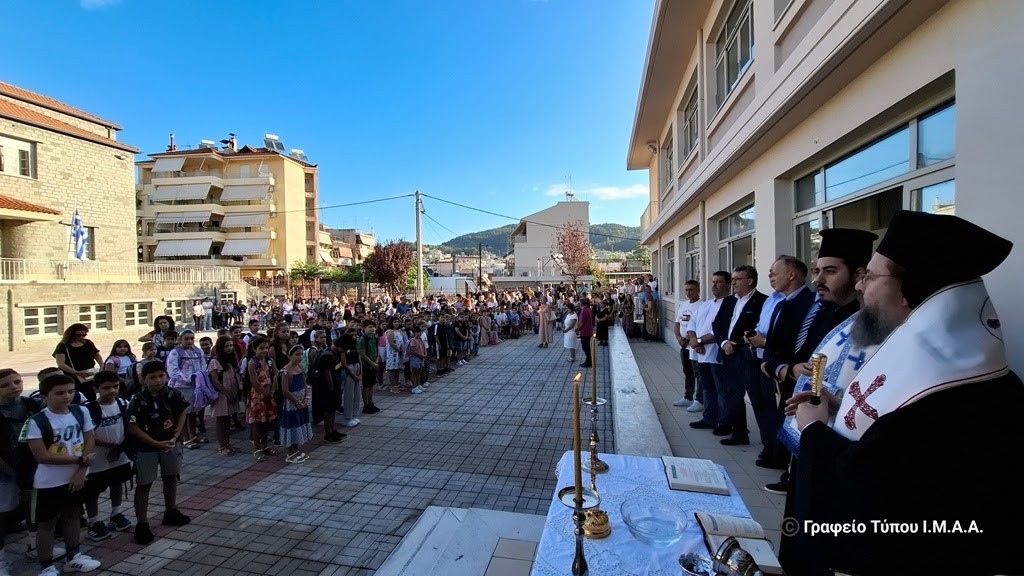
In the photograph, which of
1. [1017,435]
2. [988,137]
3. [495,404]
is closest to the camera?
[1017,435]

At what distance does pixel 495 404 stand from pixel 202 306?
2284cm

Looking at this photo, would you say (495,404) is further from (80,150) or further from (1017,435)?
(80,150)

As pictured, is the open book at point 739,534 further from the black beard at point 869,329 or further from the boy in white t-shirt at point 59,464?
the boy in white t-shirt at point 59,464

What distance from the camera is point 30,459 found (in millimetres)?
3668

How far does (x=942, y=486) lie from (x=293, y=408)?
647cm

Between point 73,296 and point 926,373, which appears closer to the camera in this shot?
point 926,373

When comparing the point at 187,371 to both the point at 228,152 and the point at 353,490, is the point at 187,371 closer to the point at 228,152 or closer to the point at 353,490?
the point at 353,490

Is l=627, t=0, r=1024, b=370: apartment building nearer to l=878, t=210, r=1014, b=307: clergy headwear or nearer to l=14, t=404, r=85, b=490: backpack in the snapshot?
l=878, t=210, r=1014, b=307: clergy headwear

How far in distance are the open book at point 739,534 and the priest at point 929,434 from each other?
0.54ft

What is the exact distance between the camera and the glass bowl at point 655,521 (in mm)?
1926

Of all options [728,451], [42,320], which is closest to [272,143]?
[42,320]

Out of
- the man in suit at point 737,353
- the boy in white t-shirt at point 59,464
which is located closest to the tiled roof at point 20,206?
the boy in white t-shirt at point 59,464

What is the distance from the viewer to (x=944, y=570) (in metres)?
1.26

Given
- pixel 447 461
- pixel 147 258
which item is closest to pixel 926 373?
pixel 447 461
